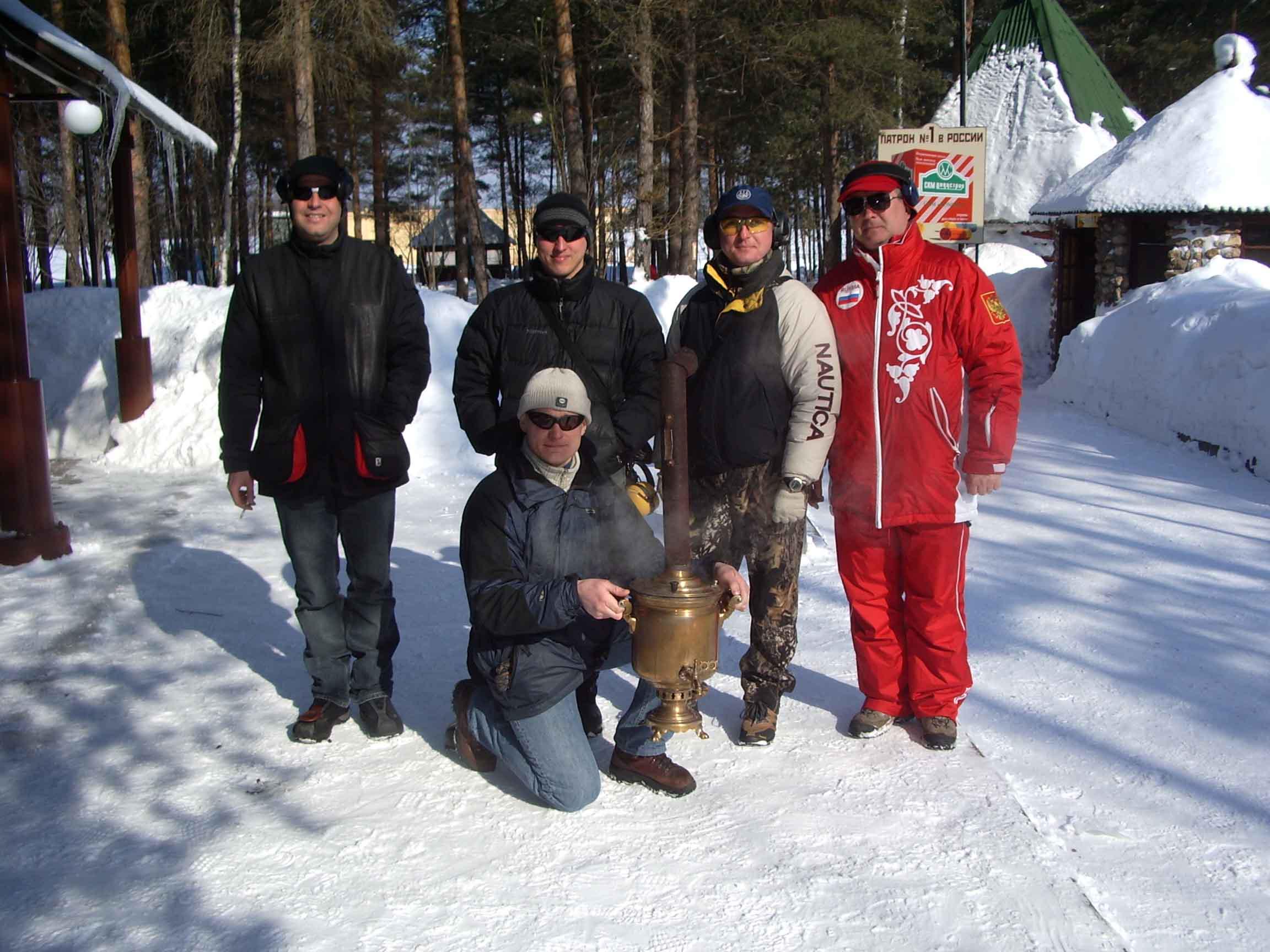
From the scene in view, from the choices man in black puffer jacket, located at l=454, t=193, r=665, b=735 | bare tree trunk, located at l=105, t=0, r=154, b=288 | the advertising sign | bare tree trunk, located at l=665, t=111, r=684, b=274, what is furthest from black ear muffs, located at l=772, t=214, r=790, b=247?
bare tree trunk, located at l=665, t=111, r=684, b=274

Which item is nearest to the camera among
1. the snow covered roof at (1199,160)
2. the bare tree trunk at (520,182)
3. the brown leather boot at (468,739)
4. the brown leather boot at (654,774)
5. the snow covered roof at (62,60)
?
the brown leather boot at (654,774)

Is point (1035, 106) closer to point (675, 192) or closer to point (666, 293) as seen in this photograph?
point (675, 192)

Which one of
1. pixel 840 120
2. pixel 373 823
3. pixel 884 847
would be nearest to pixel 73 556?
pixel 373 823

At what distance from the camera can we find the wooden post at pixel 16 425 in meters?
5.67

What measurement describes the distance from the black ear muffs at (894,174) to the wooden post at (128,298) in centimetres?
705

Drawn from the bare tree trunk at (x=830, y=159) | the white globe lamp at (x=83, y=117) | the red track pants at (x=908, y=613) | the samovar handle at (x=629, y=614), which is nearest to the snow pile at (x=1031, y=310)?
the bare tree trunk at (x=830, y=159)

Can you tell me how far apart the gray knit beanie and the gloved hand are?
75 centimetres

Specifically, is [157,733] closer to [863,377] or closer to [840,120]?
[863,377]

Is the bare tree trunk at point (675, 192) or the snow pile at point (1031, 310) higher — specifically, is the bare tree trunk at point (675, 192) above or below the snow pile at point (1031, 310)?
above

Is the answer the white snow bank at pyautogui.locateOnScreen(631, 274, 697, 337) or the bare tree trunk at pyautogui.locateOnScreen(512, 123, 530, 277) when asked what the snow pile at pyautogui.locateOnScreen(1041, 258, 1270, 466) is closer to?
the white snow bank at pyautogui.locateOnScreen(631, 274, 697, 337)

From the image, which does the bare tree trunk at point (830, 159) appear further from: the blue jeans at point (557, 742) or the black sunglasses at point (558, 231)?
the blue jeans at point (557, 742)

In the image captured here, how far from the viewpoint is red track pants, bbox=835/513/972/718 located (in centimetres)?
353

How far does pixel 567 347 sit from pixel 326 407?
0.80 meters

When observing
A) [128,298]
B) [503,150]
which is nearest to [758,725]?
[128,298]
